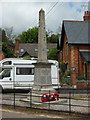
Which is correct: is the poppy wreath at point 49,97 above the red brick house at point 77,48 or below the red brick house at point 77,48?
below

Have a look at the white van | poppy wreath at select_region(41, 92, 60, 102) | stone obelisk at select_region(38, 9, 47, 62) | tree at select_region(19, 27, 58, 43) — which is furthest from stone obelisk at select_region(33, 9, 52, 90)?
tree at select_region(19, 27, 58, 43)

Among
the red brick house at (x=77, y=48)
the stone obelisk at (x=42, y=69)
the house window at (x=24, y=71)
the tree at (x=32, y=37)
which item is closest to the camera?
the stone obelisk at (x=42, y=69)

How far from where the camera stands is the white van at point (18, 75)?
68.3ft

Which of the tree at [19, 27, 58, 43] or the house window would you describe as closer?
the house window

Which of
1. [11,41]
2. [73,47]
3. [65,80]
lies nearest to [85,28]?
[73,47]

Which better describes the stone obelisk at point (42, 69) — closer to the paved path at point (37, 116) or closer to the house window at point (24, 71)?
the paved path at point (37, 116)

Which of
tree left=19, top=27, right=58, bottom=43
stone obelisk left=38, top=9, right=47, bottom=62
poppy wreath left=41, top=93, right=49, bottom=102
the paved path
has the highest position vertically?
tree left=19, top=27, right=58, bottom=43

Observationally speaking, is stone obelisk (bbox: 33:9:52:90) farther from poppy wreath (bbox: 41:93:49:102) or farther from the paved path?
the paved path

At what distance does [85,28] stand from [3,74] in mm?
15043

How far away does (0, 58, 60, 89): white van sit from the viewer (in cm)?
2083

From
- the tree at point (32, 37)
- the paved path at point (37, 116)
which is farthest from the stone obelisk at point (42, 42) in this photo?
the tree at point (32, 37)

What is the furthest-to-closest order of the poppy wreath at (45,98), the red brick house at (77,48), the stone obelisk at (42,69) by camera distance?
1. the red brick house at (77,48)
2. the stone obelisk at (42,69)
3. the poppy wreath at (45,98)

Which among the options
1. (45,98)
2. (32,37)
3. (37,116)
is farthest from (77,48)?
(32,37)

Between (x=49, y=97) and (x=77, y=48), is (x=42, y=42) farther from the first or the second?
(x=77, y=48)
